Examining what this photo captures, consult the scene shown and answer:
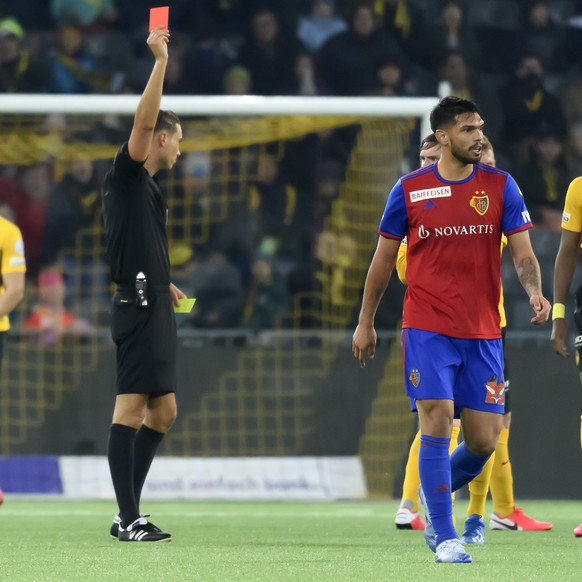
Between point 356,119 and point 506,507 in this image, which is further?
point 356,119

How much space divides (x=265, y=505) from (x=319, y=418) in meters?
0.87

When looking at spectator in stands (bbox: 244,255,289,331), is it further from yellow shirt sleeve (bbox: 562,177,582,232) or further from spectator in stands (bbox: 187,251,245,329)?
yellow shirt sleeve (bbox: 562,177,582,232)

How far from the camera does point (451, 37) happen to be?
1379 cm

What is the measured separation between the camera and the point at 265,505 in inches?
376

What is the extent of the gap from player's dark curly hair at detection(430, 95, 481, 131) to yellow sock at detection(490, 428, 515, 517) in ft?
8.09

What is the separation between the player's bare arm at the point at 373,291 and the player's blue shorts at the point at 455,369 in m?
0.15

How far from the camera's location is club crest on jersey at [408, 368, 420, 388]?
528 cm

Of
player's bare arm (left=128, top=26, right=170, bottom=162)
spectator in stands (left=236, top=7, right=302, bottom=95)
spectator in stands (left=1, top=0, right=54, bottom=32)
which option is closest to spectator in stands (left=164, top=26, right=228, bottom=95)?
spectator in stands (left=236, top=7, right=302, bottom=95)

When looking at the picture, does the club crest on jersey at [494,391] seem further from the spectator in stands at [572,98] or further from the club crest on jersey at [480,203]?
the spectator in stands at [572,98]

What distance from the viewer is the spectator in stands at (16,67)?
43.9 feet

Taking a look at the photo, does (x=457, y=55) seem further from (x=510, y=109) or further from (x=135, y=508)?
(x=135, y=508)

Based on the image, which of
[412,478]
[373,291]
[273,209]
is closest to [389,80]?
[273,209]

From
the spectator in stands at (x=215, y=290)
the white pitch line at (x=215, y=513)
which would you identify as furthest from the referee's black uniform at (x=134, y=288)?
the spectator in stands at (x=215, y=290)

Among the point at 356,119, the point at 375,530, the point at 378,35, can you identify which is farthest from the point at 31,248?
the point at 375,530
